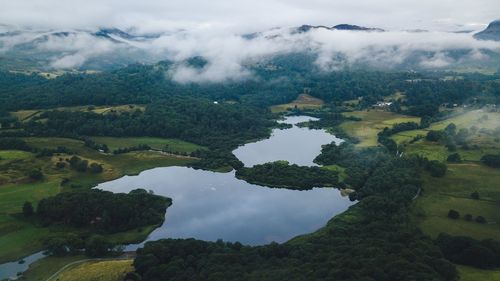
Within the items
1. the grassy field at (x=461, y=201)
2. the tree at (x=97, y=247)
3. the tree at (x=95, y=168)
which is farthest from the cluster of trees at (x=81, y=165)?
the grassy field at (x=461, y=201)

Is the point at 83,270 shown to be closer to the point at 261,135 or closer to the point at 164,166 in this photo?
the point at 164,166

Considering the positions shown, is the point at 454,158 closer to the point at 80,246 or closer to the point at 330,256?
the point at 330,256

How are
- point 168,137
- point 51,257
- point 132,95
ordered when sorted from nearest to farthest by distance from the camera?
point 51,257 → point 168,137 → point 132,95

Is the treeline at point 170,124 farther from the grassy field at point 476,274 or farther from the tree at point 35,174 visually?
the grassy field at point 476,274

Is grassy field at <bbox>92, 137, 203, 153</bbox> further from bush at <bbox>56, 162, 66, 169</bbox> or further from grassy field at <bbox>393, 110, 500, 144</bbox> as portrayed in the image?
grassy field at <bbox>393, 110, 500, 144</bbox>

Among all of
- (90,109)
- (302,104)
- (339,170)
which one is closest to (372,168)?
(339,170)

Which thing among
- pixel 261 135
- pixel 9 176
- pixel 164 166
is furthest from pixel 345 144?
pixel 9 176

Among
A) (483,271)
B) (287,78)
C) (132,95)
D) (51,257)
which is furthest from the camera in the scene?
(287,78)

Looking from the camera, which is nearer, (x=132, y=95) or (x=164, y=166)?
(x=164, y=166)
